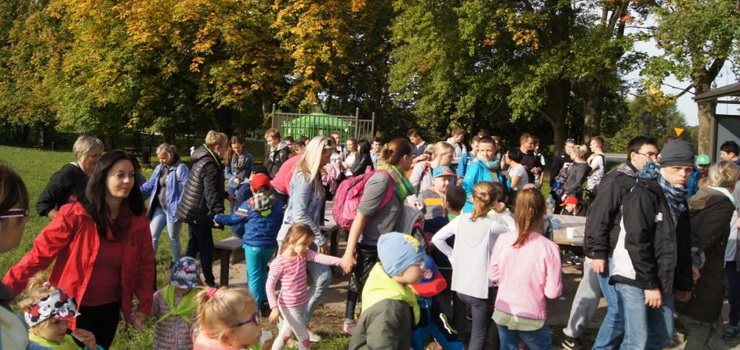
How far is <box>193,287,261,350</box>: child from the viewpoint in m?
2.85

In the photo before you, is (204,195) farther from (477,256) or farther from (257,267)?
(477,256)

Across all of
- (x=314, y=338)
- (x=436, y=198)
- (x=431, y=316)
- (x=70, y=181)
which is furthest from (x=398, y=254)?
(x=70, y=181)

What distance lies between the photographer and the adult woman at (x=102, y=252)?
11.1 ft

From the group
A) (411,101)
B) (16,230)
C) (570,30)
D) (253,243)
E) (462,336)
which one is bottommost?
(462,336)

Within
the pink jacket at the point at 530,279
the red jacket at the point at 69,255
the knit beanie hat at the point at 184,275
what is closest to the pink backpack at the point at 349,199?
the pink jacket at the point at 530,279

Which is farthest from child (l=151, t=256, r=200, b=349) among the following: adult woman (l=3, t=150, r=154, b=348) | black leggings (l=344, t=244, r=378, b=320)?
black leggings (l=344, t=244, r=378, b=320)

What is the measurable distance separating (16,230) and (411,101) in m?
27.1

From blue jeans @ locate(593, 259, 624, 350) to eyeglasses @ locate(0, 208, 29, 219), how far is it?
3736 mm

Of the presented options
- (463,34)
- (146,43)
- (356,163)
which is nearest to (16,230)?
(356,163)

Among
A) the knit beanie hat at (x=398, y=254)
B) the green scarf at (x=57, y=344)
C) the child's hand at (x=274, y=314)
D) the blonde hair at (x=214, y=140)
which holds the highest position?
the blonde hair at (x=214, y=140)

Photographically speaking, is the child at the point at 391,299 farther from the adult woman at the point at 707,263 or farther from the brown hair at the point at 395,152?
the adult woman at the point at 707,263

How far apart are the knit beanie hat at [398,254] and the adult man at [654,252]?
1682 millimetres

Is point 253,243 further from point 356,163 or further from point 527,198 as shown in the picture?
point 356,163

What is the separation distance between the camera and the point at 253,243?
5500 millimetres
